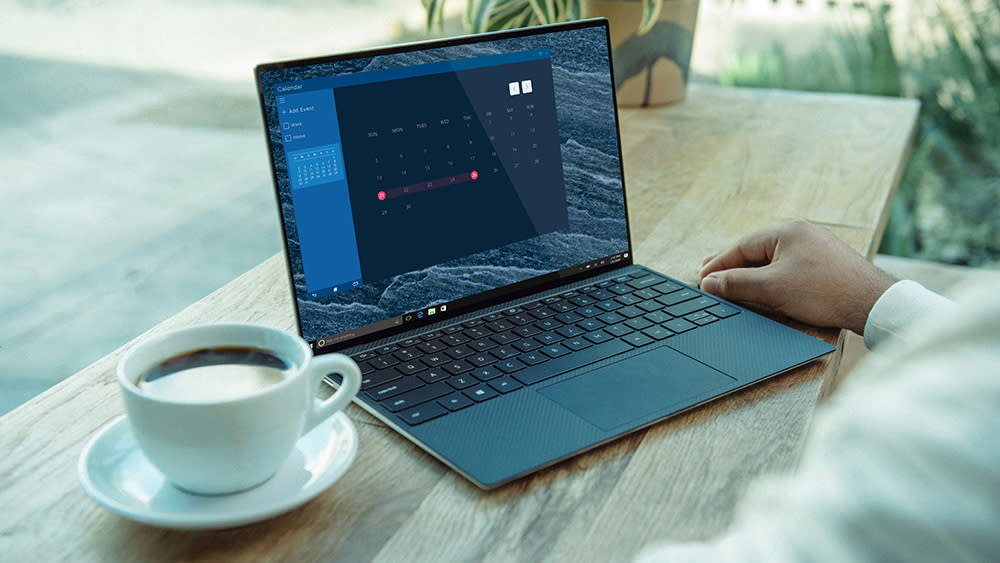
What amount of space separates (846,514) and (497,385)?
17.0 inches

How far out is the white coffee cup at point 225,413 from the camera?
54 cm

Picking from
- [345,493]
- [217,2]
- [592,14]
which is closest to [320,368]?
[345,493]

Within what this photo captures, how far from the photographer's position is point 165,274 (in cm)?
240

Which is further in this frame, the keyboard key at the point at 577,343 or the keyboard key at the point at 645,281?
the keyboard key at the point at 645,281

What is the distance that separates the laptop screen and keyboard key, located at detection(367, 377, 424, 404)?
0.27 feet

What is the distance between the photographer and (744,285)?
0.93m

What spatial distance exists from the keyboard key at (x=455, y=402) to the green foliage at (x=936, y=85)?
1878 millimetres

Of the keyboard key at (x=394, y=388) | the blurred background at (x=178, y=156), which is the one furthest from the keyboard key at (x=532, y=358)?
the blurred background at (x=178, y=156)

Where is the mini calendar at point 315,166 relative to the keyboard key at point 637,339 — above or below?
above

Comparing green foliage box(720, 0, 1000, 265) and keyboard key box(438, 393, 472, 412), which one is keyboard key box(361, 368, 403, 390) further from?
green foliage box(720, 0, 1000, 265)

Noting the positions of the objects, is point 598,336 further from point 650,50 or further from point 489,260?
point 650,50

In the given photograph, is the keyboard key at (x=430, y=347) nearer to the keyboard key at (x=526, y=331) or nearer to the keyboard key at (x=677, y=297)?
the keyboard key at (x=526, y=331)

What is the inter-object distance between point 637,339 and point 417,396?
0.81 ft

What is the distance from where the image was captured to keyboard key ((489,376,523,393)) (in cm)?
75
